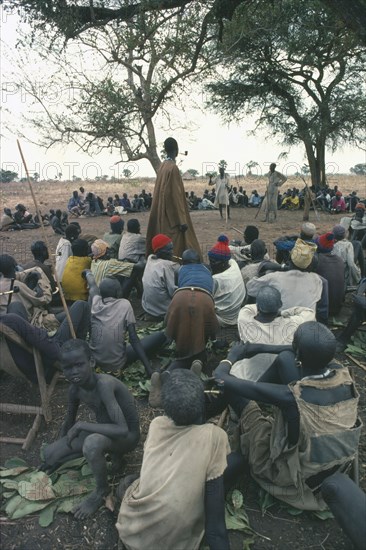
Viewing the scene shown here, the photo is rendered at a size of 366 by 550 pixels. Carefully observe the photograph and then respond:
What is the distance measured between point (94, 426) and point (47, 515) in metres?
0.57

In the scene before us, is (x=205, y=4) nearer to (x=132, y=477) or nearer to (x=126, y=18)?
(x=126, y=18)

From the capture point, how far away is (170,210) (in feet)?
21.5

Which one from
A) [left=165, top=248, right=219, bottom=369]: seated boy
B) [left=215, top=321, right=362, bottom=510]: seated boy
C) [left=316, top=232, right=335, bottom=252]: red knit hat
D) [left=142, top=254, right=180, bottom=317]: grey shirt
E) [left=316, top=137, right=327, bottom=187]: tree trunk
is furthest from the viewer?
[left=316, top=137, right=327, bottom=187]: tree trunk

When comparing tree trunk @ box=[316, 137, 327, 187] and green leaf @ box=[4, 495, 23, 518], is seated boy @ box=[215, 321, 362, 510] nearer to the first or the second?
green leaf @ box=[4, 495, 23, 518]

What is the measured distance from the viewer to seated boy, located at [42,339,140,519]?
2.78 m

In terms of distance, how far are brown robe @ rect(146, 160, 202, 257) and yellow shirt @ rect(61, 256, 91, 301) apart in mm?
1446

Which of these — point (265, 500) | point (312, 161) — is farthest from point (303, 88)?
point (265, 500)

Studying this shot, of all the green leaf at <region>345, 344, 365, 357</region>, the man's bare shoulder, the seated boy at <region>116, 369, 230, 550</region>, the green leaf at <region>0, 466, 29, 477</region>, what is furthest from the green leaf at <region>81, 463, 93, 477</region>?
the green leaf at <region>345, 344, 365, 357</region>

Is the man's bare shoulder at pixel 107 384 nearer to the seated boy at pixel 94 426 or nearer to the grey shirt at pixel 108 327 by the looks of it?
the seated boy at pixel 94 426

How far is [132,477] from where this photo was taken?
9.16 feet

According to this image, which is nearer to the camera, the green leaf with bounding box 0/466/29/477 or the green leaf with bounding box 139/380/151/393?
the green leaf with bounding box 0/466/29/477

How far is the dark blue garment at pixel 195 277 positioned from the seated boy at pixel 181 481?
A: 202 centimetres

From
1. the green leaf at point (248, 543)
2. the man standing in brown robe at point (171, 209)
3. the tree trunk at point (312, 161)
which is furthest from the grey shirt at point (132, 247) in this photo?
the tree trunk at point (312, 161)

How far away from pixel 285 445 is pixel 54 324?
2.68m
